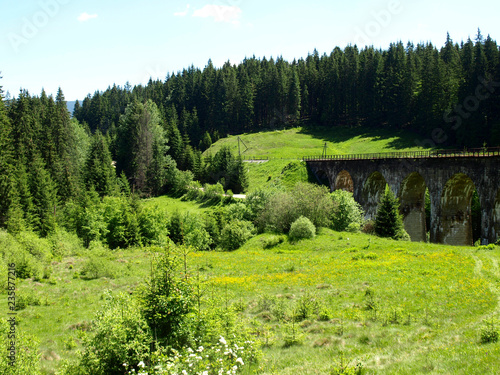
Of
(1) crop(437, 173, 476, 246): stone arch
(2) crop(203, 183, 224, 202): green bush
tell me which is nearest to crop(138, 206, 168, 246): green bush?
(2) crop(203, 183, 224, 202): green bush

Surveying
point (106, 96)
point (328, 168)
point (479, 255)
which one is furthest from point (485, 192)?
point (106, 96)

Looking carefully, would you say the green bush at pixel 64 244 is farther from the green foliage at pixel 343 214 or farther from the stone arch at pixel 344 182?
the stone arch at pixel 344 182

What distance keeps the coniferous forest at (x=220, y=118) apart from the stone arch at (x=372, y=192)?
26.2 m

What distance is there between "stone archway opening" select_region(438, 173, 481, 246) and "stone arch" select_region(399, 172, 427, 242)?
7406mm

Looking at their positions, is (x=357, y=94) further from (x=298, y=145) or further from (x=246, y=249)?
(x=246, y=249)

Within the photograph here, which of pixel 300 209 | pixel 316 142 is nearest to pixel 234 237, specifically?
pixel 300 209

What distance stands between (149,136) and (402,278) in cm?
7828

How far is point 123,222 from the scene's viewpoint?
54.0m

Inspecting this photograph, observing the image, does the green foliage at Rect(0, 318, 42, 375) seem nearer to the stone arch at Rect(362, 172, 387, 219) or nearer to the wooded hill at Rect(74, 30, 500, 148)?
the stone arch at Rect(362, 172, 387, 219)

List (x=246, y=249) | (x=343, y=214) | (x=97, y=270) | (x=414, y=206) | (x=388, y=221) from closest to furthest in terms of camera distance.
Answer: (x=97, y=270) < (x=388, y=221) < (x=246, y=249) < (x=343, y=214) < (x=414, y=206)

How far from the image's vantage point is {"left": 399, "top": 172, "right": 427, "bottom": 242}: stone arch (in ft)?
169

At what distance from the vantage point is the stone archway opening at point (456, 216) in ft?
144

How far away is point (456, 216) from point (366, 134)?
63.6 meters

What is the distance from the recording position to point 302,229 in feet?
134
